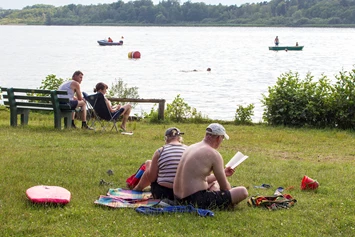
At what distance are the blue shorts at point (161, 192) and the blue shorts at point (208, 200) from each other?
8.5 inches

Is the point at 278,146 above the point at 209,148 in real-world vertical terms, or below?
below

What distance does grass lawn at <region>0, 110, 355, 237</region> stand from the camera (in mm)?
5500

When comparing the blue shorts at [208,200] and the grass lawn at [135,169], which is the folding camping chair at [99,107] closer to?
the grass lawn at [135,169]

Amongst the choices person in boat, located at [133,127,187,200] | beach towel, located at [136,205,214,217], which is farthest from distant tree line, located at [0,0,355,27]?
beach towel, located at [136,205,214,217]

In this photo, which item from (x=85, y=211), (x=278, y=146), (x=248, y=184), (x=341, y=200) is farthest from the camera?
(x=278, y=146)

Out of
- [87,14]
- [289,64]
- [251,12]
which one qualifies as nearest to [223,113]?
[289,64]

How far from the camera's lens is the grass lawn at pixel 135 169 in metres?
5.50

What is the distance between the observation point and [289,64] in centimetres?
5759

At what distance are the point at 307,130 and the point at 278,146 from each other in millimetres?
2632

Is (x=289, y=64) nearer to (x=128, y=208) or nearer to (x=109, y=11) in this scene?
(x=128, y=208)

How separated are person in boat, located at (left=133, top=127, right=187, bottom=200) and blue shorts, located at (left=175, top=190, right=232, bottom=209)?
28 centimetres

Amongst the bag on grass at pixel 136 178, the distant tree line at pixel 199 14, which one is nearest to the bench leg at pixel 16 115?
the bag on grass at pixel 136 178

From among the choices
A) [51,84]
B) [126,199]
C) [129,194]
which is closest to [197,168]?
[126,199]

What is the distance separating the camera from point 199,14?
15225 cm
